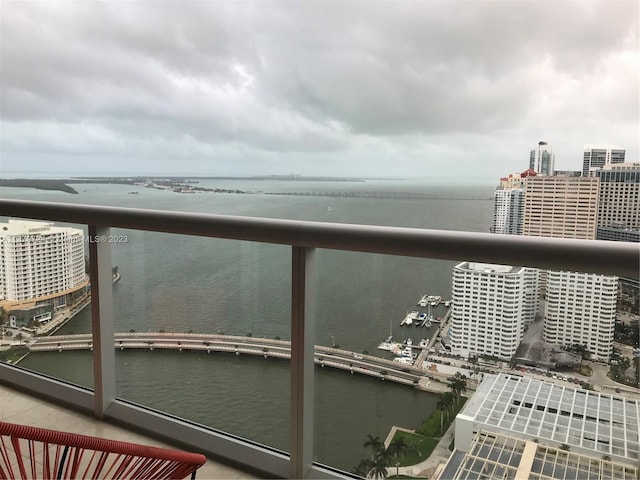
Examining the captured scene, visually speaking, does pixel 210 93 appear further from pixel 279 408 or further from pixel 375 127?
pixel 279 408

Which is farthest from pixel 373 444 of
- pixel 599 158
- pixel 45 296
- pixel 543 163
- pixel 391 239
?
pixel 543 163

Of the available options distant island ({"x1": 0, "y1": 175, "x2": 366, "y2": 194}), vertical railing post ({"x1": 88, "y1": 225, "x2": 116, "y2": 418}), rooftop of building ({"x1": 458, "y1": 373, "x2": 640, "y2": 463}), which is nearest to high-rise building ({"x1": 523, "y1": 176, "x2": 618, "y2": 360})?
rooftop of building ({"x1": 458, "y1": 373, "x2": 640, "y2": 463})

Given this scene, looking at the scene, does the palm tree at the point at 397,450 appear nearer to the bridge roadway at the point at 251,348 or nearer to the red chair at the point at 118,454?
the bridge roadway at the point at 251,348

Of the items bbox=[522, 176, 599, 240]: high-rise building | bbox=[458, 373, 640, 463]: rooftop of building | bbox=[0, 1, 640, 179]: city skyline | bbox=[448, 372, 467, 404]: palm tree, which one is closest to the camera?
bbox=[458, 373, 640, 463]: rooftop of building

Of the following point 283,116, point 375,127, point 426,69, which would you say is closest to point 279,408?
point 426,69

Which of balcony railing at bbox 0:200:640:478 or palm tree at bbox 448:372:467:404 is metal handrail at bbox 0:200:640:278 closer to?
balcony railing at bbox 0:200:640:478

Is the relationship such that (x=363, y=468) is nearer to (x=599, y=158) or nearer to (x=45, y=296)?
(x=45, y=296)

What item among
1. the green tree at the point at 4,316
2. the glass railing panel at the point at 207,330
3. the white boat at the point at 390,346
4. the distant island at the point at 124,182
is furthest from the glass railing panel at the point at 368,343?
the distant island at the point at 124,182
